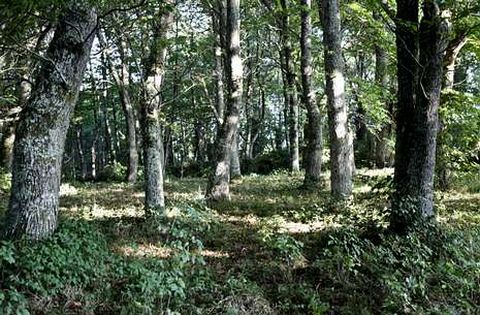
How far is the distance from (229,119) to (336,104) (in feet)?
9.27

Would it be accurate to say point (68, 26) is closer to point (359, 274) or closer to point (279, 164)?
point (359, 274)

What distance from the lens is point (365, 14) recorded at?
12914 mm

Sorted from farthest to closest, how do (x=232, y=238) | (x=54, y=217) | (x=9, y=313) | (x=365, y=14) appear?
(x=365, y=14), (x=232, y=238), (x=54, y=217), (x=9, y=313)

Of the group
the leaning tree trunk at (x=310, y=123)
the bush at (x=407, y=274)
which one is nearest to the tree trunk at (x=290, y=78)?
the leaning tree trunk at (x=310, y=123)

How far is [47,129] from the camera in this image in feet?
20.7

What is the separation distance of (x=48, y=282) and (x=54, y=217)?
54.9 inches

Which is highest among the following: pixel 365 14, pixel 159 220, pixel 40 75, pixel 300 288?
pixel 365 14

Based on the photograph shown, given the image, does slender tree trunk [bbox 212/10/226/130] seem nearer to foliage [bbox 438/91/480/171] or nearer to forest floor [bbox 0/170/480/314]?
foliage [bbox 438/91/480/171]

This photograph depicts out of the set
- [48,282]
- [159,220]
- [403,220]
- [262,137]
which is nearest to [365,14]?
[403,220]

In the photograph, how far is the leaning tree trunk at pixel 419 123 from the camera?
720cm

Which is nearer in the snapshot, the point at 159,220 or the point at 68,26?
the point at 68,26

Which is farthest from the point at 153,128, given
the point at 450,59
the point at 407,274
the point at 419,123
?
the point at 450,59

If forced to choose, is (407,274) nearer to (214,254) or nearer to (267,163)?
(214,254)

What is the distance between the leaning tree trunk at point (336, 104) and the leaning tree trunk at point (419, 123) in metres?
4.00
